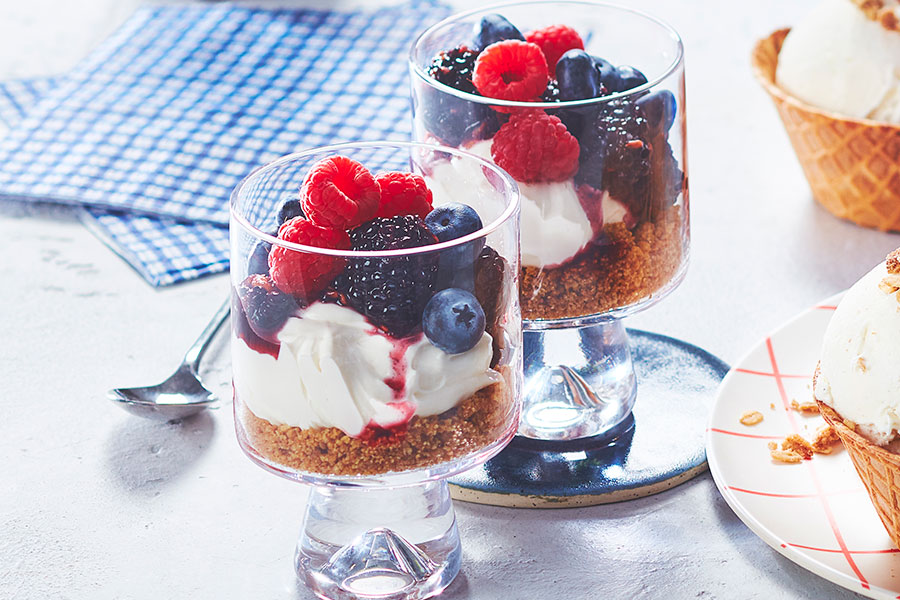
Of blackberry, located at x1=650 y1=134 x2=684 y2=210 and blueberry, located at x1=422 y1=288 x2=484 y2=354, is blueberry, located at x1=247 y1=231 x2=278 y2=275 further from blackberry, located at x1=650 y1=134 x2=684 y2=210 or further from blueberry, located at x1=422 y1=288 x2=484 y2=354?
blackberry, located at x1=650 y1=134 x2=684 y2=210

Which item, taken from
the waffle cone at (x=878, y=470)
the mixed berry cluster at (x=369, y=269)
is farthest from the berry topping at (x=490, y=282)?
the waffle cone at (x=878, y=470)

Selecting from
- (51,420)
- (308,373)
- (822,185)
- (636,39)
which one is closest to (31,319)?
(51,420)

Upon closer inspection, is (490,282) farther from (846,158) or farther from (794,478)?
(846,158)

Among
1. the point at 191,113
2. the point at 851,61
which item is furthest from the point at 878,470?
the point at 191,113

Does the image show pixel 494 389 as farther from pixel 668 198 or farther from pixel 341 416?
pixel 668 198

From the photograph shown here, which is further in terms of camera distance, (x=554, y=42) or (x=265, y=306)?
(x=554, y=42)

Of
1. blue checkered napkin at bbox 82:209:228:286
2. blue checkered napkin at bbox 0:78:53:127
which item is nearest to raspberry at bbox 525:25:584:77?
blue checkered napkin at bbox 82:209:228:286
